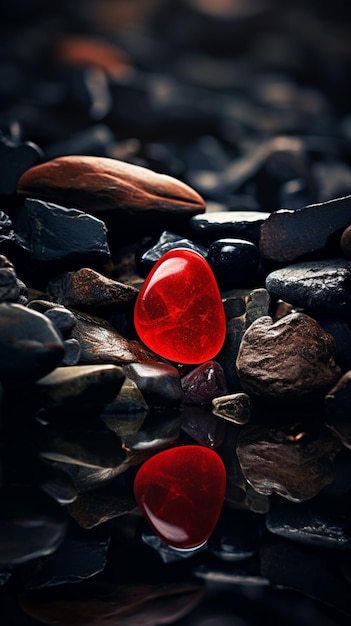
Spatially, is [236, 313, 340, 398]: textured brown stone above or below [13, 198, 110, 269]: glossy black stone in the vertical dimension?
below

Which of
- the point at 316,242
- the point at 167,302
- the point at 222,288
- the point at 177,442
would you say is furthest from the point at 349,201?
the point at 177,442

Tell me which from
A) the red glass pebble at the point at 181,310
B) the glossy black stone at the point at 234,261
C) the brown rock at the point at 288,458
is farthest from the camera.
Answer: the glossy black stone at the point at 234,261

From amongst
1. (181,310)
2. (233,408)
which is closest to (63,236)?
(181,310)

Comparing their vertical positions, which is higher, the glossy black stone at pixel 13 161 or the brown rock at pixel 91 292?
Answer: the glossy black stone at pixel 13 161

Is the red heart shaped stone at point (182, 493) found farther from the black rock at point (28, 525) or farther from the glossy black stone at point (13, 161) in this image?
the glossy black stone at point (13, 161)

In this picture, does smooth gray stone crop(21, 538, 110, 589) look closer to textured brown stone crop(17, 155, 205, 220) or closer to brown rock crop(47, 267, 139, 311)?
brown rock crop(47, 267, 139, 311)

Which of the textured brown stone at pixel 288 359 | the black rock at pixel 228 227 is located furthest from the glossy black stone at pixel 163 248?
the textured brown stone at pixel 288 359

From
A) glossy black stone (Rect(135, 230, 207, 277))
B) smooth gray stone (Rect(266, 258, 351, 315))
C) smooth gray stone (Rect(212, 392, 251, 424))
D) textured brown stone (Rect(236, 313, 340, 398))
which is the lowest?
smooth gray stone (Rect(212, 392, 251, 424))

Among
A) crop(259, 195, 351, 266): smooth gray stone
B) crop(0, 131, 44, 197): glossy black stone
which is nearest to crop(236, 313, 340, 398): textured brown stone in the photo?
crop(259, 195, 351, 266): smooth gray stone
